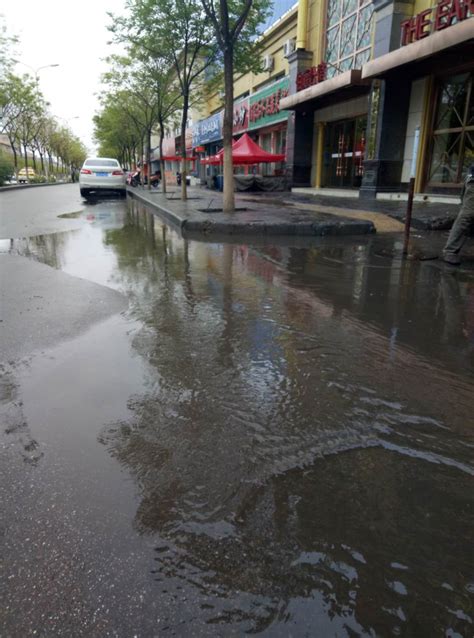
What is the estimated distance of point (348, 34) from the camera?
715 inches

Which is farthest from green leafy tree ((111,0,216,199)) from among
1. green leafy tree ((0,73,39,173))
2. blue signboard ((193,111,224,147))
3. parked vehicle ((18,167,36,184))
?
parked vehicle ((18,167,36,184))

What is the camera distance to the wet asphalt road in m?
1.53

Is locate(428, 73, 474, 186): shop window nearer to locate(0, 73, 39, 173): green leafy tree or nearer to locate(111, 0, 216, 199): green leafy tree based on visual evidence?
locate(111, 0, 216, 199): green leafy tree

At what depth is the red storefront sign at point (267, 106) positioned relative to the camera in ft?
76.5

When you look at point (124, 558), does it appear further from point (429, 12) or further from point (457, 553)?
point (429, 12)

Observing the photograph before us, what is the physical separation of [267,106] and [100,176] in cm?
971

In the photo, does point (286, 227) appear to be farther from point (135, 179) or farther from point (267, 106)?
point (135, 179)

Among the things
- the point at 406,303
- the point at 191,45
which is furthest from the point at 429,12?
the point at 406,303

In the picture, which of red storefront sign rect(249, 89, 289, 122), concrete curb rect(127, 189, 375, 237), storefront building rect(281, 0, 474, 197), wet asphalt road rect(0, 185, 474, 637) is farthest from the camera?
red storefront sign rect(249, 89, 289, 122)

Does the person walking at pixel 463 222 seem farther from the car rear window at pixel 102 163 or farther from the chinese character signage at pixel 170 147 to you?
the chinese character signage at pixel 170 147

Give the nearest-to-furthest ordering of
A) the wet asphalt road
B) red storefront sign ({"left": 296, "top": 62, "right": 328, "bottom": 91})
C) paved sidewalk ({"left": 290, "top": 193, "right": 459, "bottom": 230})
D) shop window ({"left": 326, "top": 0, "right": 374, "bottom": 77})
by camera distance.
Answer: the wet asphalt road → paved sidewalk ({"left": 290, "top": 193, "right": 459, "bottom": 230}) → shop window ({"left": 326, "top": 0, "right": 374, "bottom": 77}) → red storefront sign ({"left": 296, "top": 62, "right": 328, "bottom": 91})

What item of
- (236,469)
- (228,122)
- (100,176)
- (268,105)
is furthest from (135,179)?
(236,469)

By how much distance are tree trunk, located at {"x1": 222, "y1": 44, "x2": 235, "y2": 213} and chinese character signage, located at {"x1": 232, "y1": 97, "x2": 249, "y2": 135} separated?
16.8m

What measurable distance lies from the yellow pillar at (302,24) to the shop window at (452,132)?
8.97m
